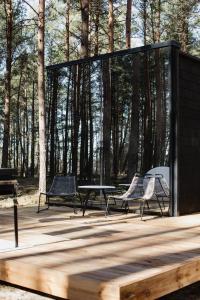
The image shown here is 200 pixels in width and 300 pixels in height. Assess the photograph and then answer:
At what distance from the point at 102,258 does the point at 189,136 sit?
3.70m

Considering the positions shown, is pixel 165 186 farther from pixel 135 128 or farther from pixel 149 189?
pixel 135 128

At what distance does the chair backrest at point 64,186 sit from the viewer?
723cm

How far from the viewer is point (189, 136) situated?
6895 mm

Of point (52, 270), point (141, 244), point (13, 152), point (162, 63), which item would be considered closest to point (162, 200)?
point (162, 63)

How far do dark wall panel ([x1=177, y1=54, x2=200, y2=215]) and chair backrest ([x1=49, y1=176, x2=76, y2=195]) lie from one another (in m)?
1.75

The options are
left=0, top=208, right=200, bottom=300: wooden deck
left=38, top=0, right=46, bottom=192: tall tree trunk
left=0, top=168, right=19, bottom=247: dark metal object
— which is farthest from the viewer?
left=38, top=0, right=46, bottom=192: tall tree trunk

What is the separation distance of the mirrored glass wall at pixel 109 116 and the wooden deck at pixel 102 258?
5.70 feet

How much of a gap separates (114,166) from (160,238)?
3025 mm

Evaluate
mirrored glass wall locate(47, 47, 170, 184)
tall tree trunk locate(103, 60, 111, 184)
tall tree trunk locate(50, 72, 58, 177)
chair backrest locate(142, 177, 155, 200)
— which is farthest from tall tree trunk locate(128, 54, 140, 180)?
tall tree trunk locate(50, 72, 58, 177)

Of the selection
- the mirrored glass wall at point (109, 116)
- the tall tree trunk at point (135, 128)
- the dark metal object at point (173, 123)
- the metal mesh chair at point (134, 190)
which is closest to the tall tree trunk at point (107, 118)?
the mirrored glass wall at point (109, 116)

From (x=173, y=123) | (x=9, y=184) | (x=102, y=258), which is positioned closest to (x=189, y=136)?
(x=173, y=123)

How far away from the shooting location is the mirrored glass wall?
6852 mm

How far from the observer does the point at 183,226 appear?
552 centimetres

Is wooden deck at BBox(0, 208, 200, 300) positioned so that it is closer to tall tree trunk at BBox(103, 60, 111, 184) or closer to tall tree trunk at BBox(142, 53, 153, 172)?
tall tree trunk at BBox(142, 53, 153, 172)
